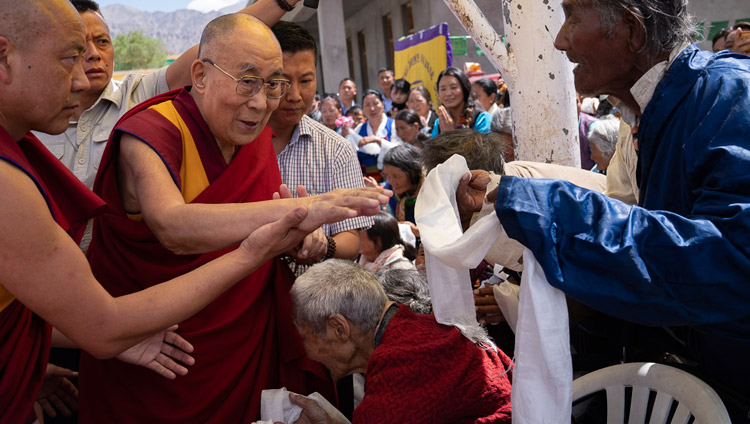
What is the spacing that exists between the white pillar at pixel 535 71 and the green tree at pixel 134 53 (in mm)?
54786

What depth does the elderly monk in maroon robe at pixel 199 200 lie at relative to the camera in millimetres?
1879

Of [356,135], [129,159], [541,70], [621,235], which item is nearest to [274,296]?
[129,159]

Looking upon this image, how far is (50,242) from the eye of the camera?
4.71 ft

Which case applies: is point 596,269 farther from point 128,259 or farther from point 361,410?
point 128,259

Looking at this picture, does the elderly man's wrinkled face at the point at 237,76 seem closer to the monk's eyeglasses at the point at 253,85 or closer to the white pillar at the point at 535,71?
the monk's eyeglasses at the point at 253,85

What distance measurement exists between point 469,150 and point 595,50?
84 cm

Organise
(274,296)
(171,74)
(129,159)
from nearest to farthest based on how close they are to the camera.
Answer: (129,159), (274,296), (171,74)

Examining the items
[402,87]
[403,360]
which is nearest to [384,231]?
[403,360]

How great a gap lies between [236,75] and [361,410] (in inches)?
44.1

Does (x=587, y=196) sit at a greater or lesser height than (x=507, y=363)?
greater

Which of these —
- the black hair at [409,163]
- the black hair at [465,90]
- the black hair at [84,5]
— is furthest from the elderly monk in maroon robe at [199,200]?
the black hair at [465,90]

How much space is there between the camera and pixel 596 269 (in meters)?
1.35

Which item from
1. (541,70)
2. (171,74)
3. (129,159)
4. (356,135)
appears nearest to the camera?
(129,159)

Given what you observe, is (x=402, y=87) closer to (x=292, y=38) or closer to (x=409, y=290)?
(x=292, y=38)
